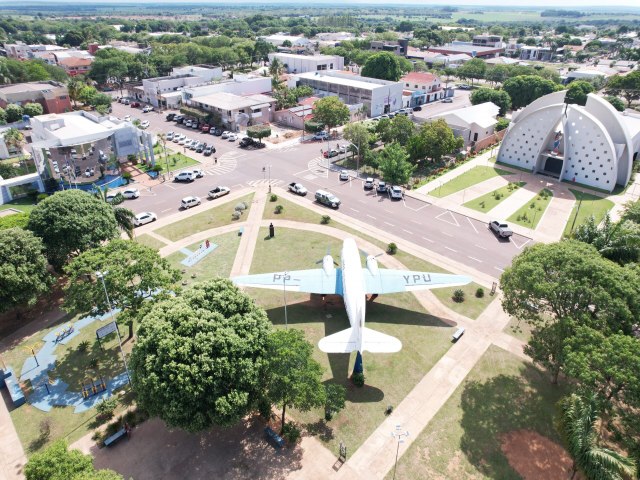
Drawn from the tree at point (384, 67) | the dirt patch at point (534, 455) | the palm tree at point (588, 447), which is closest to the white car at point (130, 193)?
the dirt patch at point (534, 455)

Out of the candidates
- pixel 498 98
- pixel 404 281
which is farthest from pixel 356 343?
pixel 498 98

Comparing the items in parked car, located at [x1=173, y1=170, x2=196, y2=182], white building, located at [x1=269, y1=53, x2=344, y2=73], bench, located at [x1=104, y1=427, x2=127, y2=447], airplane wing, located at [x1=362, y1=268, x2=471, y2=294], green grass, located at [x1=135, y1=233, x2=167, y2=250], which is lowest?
bench, located at [x1=104, y1=427, x2=127, y2=447]

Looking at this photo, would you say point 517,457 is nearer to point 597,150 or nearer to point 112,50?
point 597,150

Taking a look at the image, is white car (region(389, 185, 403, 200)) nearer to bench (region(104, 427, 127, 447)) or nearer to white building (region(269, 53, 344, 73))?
bench (region(104, 427, 127, 447))

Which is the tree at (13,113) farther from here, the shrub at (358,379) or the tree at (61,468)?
the shrub at (358,379)

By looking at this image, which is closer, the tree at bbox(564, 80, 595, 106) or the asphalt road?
the asphalt road

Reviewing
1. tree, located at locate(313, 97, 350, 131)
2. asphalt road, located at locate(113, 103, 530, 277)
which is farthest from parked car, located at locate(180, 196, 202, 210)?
Result: tree, located at locate(313, 97, 350, 131)

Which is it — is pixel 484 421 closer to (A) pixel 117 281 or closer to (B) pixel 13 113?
(A) pixel 117 281
